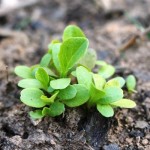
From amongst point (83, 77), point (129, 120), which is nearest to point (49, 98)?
point (83, 77)

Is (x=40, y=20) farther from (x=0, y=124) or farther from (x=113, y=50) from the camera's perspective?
(x=0, y=124)

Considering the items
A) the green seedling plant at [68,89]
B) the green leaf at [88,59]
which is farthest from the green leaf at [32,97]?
the green leaf at [88,59]

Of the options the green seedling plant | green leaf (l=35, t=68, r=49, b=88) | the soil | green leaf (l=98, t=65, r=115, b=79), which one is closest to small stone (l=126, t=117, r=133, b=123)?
the soil

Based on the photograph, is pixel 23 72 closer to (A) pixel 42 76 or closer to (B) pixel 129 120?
(A) pixel 42 76

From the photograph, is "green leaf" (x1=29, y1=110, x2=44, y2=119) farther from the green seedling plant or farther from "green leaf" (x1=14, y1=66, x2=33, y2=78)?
"green leaf" (x1=14, y1=66, x2=33, y2=78)

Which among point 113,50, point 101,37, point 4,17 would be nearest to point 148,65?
point 113,50

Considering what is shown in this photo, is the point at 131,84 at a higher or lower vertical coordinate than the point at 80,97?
lower
